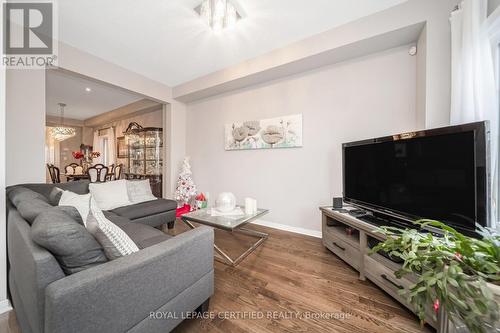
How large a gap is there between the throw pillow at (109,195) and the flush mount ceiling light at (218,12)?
237 centimetres

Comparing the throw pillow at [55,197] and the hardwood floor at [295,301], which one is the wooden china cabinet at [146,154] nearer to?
the throw pillow at [55,197]

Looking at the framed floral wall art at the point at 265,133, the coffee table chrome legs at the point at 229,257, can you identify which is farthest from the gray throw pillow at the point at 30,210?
the framed floral wall art at the point at 265,133

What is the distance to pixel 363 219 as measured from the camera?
5.73ft

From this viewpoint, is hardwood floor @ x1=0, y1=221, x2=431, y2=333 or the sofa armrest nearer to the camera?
the sofa armrest

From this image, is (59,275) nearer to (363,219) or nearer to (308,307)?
(308,307)

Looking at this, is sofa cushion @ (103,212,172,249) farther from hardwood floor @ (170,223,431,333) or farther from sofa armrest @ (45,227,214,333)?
hardwood floor @ (170,223,431,333)

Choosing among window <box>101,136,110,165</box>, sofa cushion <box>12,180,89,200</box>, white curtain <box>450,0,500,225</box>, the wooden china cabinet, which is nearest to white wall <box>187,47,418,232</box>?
white curtain <box>450,0,500,225</box>

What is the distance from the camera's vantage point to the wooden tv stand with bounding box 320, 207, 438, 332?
135cm

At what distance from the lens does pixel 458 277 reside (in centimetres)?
62

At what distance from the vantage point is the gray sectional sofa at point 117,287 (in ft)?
2.31

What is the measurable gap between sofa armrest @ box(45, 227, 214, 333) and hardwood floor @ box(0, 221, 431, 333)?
436mm

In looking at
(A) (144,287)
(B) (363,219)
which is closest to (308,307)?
(B) (363,219)

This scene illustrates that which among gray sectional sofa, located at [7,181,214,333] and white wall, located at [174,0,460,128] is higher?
white wall, located at [174,0,460,128]
